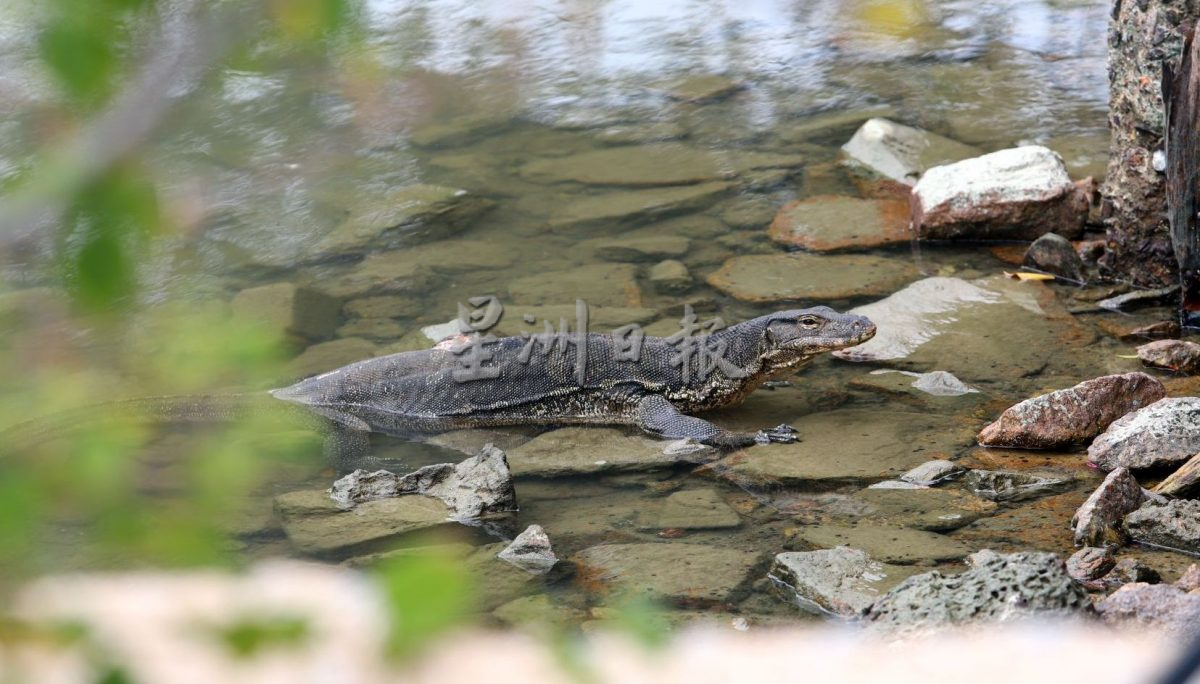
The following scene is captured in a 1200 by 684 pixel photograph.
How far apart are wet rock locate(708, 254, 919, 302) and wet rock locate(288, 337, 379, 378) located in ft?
8.73

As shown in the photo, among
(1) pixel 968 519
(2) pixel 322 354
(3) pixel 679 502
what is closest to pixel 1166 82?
(1) pixel 968 519

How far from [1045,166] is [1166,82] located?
1.95 meters

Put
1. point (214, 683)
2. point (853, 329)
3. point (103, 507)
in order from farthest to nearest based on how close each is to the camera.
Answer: point (853, 329) → point (214, 683) → point (103, 507)

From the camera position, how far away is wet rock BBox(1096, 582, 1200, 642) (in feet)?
12.3

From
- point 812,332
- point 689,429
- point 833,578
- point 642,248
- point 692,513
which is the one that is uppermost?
point 833,578

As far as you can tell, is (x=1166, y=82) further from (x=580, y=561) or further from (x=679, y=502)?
(x=580, y=561)

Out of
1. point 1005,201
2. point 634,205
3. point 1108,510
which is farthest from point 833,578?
point 634,205

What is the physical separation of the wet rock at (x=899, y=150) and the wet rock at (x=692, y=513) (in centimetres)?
549

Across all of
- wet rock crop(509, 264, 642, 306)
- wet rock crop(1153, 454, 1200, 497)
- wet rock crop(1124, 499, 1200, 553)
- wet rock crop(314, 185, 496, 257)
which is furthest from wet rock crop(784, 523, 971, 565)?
wet rock crop(314, 185, 496, 257)

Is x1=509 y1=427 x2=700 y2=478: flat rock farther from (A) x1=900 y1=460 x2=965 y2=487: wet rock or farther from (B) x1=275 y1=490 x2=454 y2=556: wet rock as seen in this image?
(A) x1=900 y1=460 x2=965 y2=487: wet rock

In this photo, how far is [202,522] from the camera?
1067mm

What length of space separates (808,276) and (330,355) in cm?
A: 361

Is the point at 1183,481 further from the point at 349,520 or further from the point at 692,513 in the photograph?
the point at 349,520

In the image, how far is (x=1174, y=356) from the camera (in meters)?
7.10
